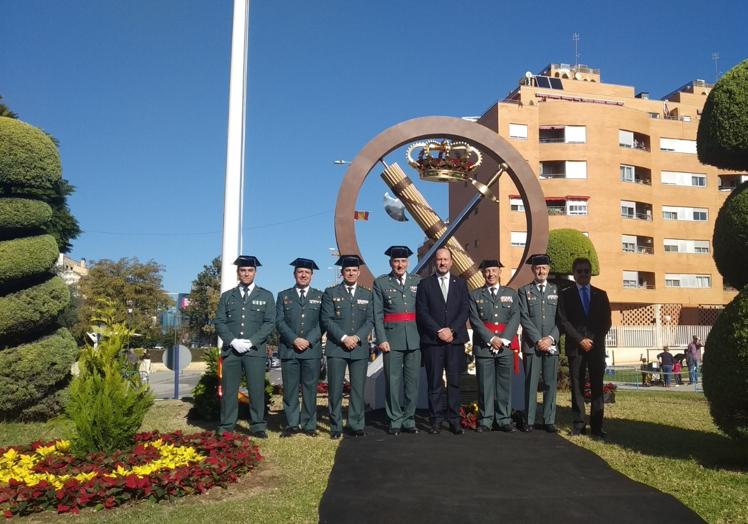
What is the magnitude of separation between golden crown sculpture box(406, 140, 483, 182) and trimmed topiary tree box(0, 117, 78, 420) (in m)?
5.15

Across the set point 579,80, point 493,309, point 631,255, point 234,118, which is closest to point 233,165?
point 234,118

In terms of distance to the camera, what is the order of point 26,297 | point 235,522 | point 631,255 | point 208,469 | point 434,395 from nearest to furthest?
point 235,522, point 208,469, point 434,395, point 26,297, point 631,255

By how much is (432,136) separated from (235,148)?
2720mm

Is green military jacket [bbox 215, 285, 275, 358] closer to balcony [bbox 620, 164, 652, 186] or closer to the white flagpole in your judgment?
the white flagpole

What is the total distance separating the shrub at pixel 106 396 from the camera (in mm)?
4688

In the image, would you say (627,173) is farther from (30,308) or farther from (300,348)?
(30,308)

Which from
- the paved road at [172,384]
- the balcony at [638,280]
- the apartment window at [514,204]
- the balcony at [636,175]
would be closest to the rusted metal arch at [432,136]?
the paved road at [172,384]

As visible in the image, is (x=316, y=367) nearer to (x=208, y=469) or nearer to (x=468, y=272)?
(x=208, y=469)

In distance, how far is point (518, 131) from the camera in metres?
32.9

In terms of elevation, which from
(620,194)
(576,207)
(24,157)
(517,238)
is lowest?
(24,157)

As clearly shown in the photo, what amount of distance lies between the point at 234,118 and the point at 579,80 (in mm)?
35562

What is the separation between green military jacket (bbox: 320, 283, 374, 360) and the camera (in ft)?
20.7

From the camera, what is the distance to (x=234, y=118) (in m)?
8.16

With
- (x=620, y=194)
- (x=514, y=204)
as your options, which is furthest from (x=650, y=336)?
(x=514, y=204)
